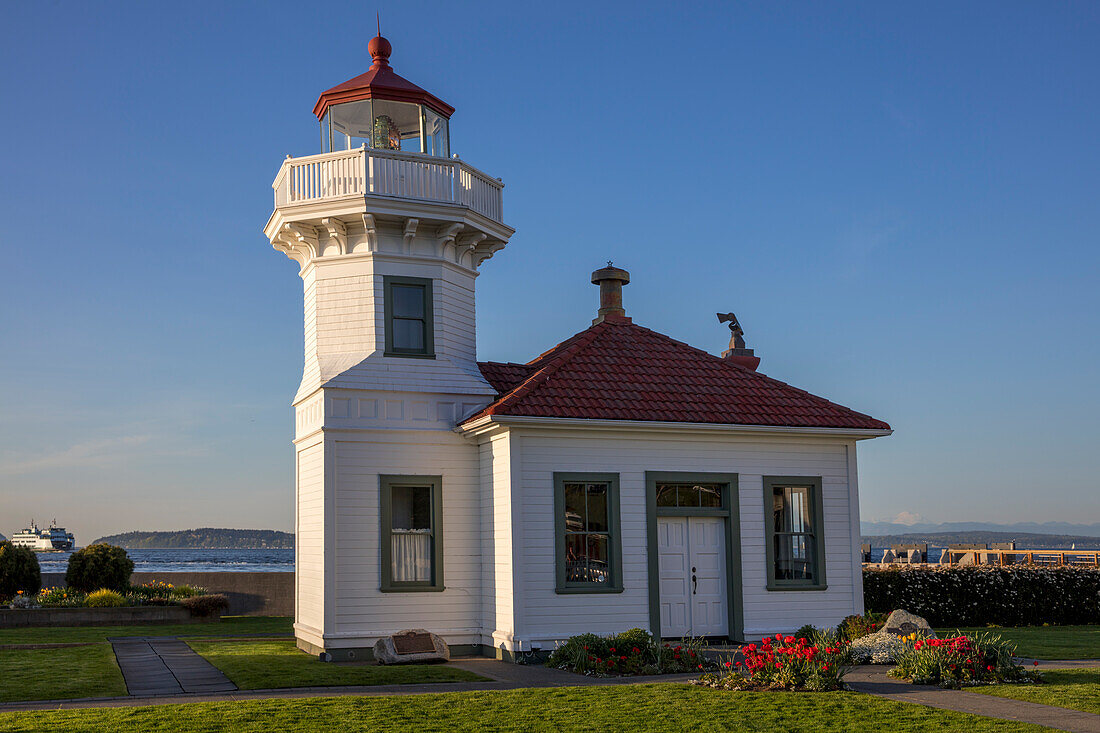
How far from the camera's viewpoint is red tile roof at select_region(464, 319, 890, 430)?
53.3 ft

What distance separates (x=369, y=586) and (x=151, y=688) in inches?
163

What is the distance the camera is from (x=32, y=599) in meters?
22.9

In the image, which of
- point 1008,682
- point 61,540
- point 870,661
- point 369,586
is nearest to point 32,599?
point 369,586

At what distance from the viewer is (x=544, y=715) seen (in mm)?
10430

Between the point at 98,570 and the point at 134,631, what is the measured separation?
3827 mm

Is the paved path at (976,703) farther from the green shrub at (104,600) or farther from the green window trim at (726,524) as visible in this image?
the green shrub at (104,600)

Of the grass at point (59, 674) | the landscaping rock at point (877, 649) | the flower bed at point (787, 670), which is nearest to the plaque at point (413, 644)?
the grass at point (59, 674)

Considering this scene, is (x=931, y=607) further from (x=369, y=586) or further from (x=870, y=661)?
(x=369, y=586)

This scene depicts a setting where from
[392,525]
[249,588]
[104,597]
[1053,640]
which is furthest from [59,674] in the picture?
[1053,640]

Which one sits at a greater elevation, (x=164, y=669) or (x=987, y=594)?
(x=164, y=669)

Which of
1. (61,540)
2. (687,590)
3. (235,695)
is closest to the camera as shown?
(235,695)

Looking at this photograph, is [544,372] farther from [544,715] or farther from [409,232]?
[544,715]

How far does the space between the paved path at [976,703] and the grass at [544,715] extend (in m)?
0.32

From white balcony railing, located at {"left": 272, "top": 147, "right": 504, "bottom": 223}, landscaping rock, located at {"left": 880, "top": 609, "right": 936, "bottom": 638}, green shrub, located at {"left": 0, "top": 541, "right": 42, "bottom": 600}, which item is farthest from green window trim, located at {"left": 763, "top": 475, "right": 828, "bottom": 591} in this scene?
green shrub, located at {"left": 0, "top": 541, "right": 42, "bottom": 600}
